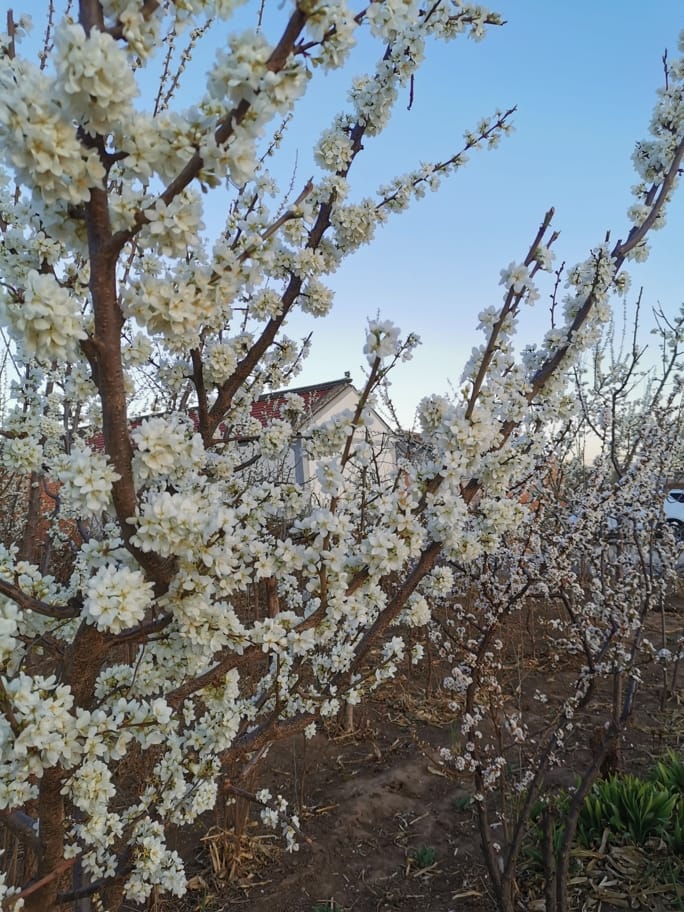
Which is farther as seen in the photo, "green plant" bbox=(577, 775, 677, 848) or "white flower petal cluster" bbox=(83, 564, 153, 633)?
"green plant" bbox=(577, 775, 677, 848)

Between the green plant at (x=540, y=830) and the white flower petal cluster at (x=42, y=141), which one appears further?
the green plant at (x=540, y=830)

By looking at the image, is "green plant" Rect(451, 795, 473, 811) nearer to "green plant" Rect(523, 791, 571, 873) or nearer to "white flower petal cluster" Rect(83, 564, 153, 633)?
"green plant" Rect(523, 791, 571, 873)

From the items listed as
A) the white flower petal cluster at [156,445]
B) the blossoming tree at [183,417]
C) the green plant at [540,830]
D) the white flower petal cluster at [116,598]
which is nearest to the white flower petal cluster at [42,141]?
the blossoming tree at [183,417]

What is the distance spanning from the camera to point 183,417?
2365 millimetres

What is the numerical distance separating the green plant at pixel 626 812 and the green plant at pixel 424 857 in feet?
2.90

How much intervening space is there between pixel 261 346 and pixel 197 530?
1498 mm

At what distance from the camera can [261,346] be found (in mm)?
2799

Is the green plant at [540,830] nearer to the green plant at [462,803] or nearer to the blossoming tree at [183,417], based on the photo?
the green plant at [462,803]

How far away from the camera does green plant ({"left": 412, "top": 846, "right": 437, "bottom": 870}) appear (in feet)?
11.6

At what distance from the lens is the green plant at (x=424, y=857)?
11.6ft

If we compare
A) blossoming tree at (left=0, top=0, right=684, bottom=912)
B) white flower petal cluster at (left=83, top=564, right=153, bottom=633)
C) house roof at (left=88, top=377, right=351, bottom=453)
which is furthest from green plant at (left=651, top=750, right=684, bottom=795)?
white flower petal cluster at (left=83, top=564, right=153, bottom=633)

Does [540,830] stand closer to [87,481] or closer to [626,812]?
[626,812]

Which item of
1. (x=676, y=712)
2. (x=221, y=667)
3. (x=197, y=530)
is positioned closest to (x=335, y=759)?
(x=676, y=712)

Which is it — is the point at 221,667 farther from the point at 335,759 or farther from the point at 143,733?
the point at 335,759
